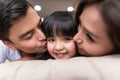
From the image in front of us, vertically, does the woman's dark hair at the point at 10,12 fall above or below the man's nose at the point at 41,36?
above

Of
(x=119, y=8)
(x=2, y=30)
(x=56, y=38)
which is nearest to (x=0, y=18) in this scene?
(x=2, y=30)

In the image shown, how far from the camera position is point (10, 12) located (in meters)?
0.84

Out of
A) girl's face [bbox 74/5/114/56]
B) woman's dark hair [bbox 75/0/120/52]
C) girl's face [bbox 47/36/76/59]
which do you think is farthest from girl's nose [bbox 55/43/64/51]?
woman's dark hair [bbox 75/0/120/52]

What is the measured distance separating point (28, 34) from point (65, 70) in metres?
0.35

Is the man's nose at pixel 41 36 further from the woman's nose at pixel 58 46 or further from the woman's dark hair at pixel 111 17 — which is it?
the woman's dark hair at pixel 111 17

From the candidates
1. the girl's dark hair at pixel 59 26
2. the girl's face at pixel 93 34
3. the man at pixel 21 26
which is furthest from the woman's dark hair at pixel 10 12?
the girl's face at pixel 93 34

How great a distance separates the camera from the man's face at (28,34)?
85cm

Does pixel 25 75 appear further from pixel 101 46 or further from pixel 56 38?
pixel 56 38

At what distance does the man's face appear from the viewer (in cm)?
85

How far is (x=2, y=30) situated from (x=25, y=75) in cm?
39

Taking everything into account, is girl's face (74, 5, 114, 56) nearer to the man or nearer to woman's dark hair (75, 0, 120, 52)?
woman's dark hair (75, 0, 120, 52)

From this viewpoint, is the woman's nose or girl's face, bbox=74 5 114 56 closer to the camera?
girl's face, bbox=74 5 114 56

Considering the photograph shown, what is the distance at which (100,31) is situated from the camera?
66cm

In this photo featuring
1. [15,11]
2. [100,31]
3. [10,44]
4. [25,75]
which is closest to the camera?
[25,75]
